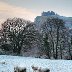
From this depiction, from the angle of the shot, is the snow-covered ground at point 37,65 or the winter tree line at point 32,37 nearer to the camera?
the snow-covered ground at point 37,65

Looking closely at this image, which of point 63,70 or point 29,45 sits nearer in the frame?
point 63,70

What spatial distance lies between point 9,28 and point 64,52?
1644cm

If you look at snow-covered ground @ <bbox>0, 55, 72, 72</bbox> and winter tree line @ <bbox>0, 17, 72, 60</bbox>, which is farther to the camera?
winter tree line @ <bbox>0, 17, 72, 60</bbox>

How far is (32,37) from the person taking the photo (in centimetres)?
6316

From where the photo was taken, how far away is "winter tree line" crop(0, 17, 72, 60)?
203 ft

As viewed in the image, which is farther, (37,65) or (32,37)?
(32,37)

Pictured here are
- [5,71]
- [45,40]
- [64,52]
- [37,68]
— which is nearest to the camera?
[37,68]

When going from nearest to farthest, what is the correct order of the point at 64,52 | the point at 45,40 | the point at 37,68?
the point at 37,68 → the point at 45,40 → the point at 64,52

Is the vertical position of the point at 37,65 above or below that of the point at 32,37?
below

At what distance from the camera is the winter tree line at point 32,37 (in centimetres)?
6184

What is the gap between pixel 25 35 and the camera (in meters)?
63.5

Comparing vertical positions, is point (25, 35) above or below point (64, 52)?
above

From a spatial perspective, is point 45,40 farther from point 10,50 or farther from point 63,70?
point 63,70

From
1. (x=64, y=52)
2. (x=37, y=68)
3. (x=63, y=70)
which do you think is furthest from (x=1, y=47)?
(x=37, y=68)
